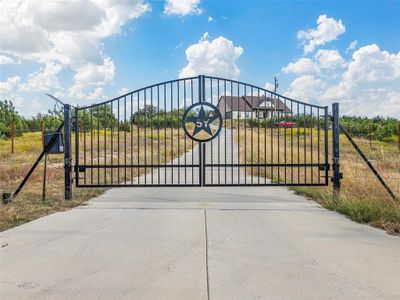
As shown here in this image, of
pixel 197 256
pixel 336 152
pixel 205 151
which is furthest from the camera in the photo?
pixel 205 151

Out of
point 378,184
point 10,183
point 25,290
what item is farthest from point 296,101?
point 10,183

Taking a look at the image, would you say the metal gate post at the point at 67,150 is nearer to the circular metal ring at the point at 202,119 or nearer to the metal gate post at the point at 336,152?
the circular metal ring at the point at 202,119

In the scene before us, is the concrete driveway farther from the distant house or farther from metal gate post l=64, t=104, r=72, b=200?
the distant house

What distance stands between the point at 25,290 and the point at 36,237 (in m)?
1.75

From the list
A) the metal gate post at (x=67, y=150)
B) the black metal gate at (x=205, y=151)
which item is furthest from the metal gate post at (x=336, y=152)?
the metal gate post at (x=67, y=150)

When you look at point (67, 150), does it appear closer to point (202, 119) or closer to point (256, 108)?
point (202, 119)

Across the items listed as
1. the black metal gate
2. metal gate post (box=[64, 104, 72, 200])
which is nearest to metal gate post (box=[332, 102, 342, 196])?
the black metal gate

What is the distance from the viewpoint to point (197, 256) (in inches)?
165

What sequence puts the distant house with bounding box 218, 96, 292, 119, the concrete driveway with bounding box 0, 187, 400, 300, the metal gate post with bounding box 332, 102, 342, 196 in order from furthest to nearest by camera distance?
the distant house with bounding box 218, 96, 292, 119, the metal gate post with bounding box 332, 102, 342, 196, the concrete driveway with bounding box 0, 187, 400, 300

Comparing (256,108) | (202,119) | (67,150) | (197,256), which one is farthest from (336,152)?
(67,150)

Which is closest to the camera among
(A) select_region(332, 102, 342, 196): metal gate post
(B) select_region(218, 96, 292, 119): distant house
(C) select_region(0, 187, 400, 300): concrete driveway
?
(C) select_region(0, 187, 400, 300): concrete driveway

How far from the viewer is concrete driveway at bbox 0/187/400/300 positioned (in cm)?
329

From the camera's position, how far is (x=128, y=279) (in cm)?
351

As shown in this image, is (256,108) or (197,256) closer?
(197,256)
